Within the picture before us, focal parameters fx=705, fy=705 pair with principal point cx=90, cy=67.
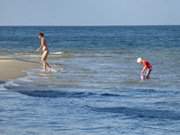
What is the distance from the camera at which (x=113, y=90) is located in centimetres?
2045

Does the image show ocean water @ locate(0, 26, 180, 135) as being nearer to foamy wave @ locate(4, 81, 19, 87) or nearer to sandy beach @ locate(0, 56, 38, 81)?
foamy wave @ locate(4, 81, 19, 87)

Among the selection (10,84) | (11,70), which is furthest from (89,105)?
(11,70)

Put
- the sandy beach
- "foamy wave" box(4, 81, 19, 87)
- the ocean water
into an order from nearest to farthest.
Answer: the ocean water → "foamy wave" box(4, 81, 19, 87) → the sandy beach

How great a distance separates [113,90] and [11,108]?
4981mm

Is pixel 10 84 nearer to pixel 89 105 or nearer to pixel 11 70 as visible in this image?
pixel 89 105

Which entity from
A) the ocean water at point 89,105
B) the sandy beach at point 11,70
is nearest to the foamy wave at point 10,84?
the ocean water at point 89,105

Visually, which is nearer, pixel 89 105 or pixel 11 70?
pixel 89 105

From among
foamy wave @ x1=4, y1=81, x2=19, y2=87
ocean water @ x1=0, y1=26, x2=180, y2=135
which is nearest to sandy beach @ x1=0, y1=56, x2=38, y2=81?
ocean water @ x1=0, y1=26, x2=180, y2=135

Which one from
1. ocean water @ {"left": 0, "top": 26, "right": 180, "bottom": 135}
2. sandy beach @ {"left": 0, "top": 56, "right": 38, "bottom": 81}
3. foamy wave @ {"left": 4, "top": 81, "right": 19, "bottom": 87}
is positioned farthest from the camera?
sandy beach @ {"left": 0, "top": 56, "right": 38, "bottom": 81}

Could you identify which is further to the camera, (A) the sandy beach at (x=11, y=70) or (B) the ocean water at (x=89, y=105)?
(A) the sandy beach at (x=11, y=70)

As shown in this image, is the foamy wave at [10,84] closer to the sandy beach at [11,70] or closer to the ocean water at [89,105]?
the ocean water at [89,105]

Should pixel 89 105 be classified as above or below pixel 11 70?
below

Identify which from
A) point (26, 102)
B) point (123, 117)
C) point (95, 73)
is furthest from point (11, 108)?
point (95, 73)

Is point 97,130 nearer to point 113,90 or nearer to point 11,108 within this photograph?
point 11,108
